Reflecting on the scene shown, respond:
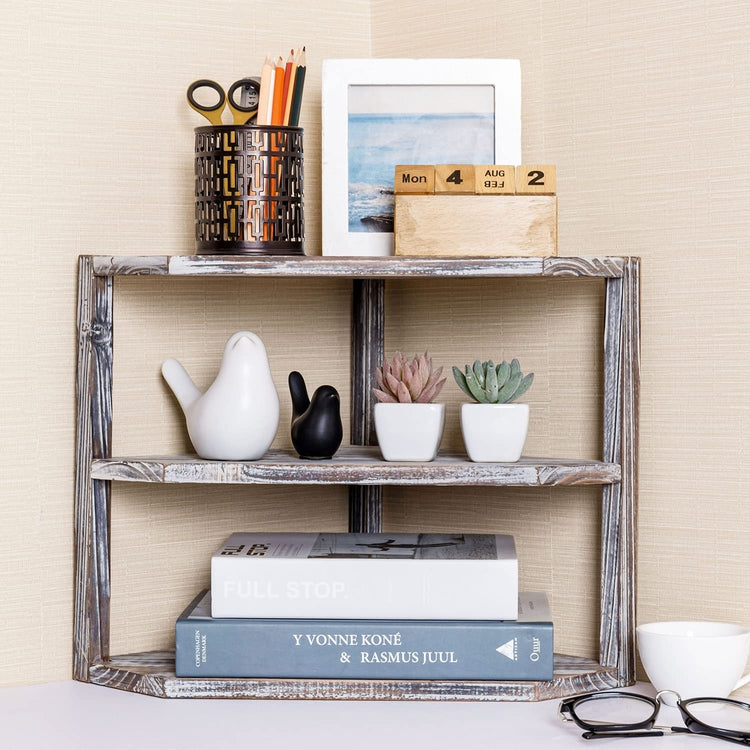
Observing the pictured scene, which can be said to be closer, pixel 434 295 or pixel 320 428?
pixel 320 428

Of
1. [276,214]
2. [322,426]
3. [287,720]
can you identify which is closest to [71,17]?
[276,214]

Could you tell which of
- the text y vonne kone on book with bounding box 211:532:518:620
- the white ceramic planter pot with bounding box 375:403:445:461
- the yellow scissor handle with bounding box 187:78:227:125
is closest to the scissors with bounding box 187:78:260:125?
the yellow scissor handle with bounding box 187:78:227:125

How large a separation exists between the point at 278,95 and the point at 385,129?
0.13m

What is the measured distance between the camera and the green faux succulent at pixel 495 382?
1091 mm

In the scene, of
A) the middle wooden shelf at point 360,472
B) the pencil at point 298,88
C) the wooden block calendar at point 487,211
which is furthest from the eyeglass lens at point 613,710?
the pencil at point 298,88

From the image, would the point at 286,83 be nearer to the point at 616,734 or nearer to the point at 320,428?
the point at 320,428

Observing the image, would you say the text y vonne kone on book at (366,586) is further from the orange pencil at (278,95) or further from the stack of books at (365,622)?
the orange pencil at (278,95)

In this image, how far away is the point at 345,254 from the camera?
3.93ft

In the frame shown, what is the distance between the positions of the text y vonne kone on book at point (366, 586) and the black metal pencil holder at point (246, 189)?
33 cm

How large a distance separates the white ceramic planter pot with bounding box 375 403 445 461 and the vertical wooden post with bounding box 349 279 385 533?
0.66ft

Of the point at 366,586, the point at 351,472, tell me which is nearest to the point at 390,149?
the point at 351,472

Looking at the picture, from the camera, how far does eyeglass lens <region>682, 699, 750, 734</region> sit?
964 mm

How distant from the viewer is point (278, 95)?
1.12 m

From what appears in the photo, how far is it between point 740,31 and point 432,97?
33cm
